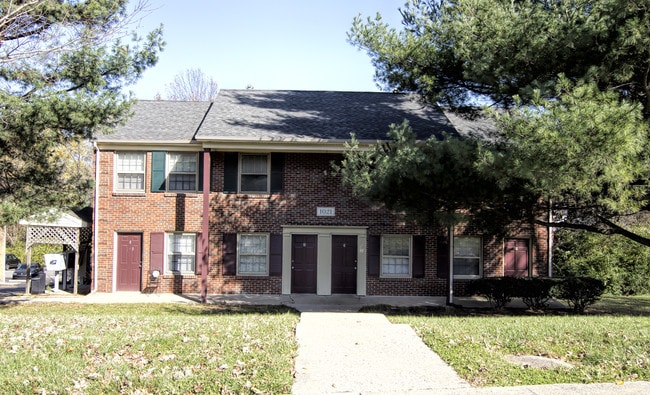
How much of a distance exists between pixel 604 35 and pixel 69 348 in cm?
1018

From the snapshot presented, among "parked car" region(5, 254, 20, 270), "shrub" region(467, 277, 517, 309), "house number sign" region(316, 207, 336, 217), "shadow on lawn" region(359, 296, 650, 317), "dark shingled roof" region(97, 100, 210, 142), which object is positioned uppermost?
"dark shingled roof" region(97, 100, 210, 142)

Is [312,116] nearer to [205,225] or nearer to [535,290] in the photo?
[205,225]

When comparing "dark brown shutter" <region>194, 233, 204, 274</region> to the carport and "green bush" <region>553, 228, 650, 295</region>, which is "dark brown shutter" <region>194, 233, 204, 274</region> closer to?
the carport

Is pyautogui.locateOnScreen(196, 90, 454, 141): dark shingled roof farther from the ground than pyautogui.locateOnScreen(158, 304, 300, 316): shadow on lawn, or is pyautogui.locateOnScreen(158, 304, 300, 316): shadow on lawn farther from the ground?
pyautogui.locateOnScreen(196, 90, 454, 141): dark shingled roof

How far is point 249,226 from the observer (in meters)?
16.4

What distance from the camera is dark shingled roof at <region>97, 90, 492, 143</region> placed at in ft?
52.0

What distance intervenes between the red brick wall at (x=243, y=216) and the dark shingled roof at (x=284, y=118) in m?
0.94

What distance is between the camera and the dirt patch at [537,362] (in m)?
6.59

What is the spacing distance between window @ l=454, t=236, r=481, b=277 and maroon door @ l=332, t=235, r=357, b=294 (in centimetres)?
326

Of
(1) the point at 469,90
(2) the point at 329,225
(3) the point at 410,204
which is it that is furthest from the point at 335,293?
(1) the point at 469,90

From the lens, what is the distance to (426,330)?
8.62 meters

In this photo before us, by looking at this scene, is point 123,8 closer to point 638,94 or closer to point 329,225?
point 329,225

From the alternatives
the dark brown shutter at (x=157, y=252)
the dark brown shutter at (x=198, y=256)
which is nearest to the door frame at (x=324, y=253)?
the dark brown shutter at (x=198, y=256)

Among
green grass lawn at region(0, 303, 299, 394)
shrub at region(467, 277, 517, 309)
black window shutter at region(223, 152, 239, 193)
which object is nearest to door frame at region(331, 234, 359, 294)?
black window shutter at region(223, 152, 239, 193)
